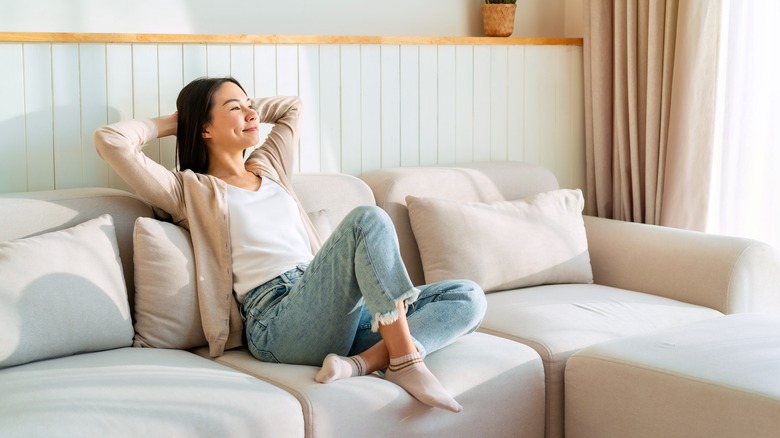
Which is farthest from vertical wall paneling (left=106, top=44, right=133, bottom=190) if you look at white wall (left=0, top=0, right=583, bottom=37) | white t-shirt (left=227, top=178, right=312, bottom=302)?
white t-shirt (left=227, top=178, right=312, bottom=302)

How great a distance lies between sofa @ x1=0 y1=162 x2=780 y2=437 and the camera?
184 cm

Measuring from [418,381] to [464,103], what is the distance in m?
1.64

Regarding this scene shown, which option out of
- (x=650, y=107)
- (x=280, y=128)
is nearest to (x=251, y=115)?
(x=280, y=128)

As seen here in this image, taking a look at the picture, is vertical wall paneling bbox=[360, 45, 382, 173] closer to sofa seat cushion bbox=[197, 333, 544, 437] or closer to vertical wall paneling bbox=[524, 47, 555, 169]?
vertical wall paneling bbox=[524, 47, 555, 169]

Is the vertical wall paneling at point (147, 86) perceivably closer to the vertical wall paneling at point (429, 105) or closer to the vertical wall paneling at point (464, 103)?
the vertical wall paneling at point (429, 105)

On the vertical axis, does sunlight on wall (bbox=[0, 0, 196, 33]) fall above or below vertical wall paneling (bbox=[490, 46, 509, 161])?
above

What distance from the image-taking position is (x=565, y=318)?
101 inches

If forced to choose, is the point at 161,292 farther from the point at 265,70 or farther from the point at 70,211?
the point at 265,70

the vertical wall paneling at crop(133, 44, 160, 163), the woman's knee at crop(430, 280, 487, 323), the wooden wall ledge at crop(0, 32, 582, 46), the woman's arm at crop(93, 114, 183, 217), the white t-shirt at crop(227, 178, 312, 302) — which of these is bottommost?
the woman's knee at crop(430, 280, 487, 323)

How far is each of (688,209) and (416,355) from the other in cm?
169

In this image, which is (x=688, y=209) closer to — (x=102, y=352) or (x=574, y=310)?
(x=574, y=310)

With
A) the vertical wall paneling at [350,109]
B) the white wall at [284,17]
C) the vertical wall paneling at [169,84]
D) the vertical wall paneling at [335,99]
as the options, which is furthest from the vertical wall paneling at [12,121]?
the vertical wall paneling at [350,109]

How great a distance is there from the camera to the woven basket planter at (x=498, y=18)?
353 cm

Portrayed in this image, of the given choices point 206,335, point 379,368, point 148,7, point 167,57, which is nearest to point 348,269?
point 379,368
